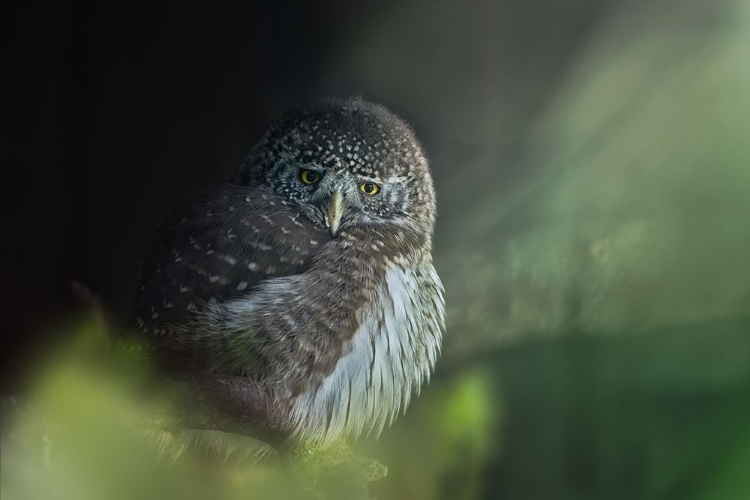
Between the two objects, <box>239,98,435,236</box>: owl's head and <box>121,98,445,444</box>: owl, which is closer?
<box>121,98,445,444</box>: owl

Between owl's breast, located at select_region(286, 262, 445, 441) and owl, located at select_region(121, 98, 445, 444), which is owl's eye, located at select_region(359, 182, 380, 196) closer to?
owl, located at select_region(121, 98, 445, 444)

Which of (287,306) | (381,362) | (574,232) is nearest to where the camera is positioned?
(287,306)

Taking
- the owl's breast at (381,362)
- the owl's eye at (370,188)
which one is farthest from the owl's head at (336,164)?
the owl's breast at (381,362)

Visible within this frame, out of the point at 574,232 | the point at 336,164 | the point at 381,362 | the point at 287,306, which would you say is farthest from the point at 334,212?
the point at 574,232

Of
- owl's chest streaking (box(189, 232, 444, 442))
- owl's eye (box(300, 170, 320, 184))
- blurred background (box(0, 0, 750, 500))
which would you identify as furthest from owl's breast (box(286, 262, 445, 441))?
owl's eye (box(300, 170, 320, 184))

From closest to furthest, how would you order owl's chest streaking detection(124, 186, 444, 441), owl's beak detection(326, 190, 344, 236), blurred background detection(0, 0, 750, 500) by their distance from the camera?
owl's chest streaking detection(124, 186, 444, 441) < owl's beak detection(326, 190, 344, 236) < blurred background detection(0, 0, 750, 500)

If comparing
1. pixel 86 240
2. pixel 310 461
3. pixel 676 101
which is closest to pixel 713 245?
pixel 676 101

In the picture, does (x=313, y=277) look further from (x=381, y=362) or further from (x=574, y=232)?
(x=574, y=232)

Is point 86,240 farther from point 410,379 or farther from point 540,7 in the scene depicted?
point 540,7
